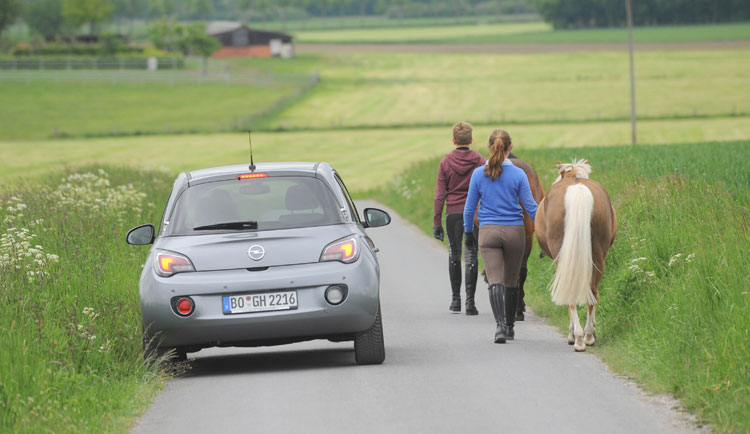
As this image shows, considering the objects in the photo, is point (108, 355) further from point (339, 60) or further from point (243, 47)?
point (243, 47)

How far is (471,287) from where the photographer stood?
13.3 metres

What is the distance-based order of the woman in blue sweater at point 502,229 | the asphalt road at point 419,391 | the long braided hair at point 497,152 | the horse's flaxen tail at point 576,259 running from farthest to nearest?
the woman in blue sweater at point 502,229 < the long braided hair at point 497,152 < the horse's flaxen tail at point 576,259 < the asphalt road at point 419,391

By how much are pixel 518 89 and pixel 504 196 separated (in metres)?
93.0

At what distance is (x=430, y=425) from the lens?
7391mm

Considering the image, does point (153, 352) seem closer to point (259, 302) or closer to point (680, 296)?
point (259, 302)

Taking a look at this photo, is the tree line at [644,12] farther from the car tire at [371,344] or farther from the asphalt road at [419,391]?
the car tire at [371,344]

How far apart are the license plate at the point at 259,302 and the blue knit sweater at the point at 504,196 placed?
7.98 ft

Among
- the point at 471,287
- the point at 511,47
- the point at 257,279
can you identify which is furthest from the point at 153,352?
the point at 511,47

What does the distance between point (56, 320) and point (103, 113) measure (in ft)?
261

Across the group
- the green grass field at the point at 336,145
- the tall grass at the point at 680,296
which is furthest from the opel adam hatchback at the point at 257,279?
the green grass field at the point at 336,145

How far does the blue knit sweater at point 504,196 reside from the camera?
435 inches

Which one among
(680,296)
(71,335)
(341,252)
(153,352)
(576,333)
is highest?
(341,252)

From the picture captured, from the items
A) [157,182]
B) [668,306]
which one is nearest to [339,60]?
[157,182]

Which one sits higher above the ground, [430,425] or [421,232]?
[430,425]
